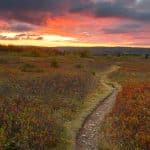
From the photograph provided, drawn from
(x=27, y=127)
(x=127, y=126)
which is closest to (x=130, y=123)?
(x=127, y=126)

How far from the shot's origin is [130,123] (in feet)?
60.6

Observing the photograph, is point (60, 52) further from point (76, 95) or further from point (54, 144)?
point (54, 144)

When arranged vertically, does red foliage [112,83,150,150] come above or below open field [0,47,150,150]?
below

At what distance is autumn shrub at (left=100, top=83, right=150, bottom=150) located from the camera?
15.6 meters

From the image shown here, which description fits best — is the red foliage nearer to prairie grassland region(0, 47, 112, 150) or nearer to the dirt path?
the dirt path

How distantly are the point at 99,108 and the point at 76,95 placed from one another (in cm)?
208

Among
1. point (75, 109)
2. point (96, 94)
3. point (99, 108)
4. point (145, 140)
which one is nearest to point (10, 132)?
point (145, 140)

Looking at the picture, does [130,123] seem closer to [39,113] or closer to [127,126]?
[127,126]

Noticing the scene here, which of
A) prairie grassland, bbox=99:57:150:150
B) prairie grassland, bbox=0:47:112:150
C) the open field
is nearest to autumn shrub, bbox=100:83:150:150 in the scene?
prairie grassland, bbox=99:57:150:150

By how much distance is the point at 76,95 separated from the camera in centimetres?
2488

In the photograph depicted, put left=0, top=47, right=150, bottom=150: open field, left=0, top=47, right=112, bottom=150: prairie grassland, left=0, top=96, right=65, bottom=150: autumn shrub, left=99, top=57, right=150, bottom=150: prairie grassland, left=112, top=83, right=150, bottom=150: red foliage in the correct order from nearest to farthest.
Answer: left=0, top=96, right=65, bottom=150: autumn shrub
left=0, top=47, right=112, bottom=150: prairie grassland
left=0, top=47, right=150, bottom=150: open field
left=99, top=57, right=150, bottom=150: prairie grassland
left=112, top=83, right=150, bottom=150: red foliage

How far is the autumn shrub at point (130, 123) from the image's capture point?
15617mm


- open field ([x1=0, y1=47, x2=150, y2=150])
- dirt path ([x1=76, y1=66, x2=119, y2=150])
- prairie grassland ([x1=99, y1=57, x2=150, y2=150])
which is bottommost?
dirt path ([x1=76, y1=66, x2=119, y2=150])

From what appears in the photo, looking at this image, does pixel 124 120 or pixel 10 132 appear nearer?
pixel 10 132
